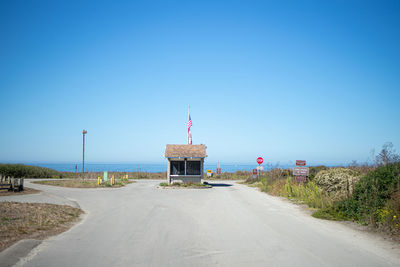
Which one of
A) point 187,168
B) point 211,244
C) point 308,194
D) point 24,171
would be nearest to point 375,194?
point 211,244

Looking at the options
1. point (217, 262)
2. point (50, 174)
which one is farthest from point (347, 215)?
point (50, 174)

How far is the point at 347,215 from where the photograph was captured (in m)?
11.3

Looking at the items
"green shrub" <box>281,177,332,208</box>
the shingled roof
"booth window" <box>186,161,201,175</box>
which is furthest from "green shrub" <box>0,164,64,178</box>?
"green shrub" <box>281,177,332,208</box>

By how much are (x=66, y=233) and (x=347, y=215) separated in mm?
9536

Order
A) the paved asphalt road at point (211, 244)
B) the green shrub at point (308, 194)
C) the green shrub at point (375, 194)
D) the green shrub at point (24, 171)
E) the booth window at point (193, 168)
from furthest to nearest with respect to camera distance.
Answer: the green shrub at point (24, 171) → the booth window at point (193, 168) → the green shrub at point (308, 194) → the green shrub at point (375, 194) → the paved asphalt road at point (211, 244)

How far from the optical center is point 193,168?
32375 millimetres

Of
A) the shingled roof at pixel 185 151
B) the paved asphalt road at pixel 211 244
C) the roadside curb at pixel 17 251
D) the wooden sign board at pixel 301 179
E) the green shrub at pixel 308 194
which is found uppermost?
the shingled roof at pixel 185 151

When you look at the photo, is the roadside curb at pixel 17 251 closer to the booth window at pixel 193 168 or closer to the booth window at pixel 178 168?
the booth window at pixel 178 168

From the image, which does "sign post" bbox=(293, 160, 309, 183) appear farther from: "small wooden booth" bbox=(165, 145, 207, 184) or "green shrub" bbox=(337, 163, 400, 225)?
"small wooden booth" bbox=(165, 145, 207, 184)

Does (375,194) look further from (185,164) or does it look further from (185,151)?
(185,164)

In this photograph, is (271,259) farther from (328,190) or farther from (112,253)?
(328,190)

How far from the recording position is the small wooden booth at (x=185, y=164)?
1243 inches

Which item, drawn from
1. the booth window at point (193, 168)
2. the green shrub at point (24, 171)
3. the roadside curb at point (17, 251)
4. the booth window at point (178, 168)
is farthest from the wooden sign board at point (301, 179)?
the green shrub at point (24, 171)

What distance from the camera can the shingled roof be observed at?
31.1m
